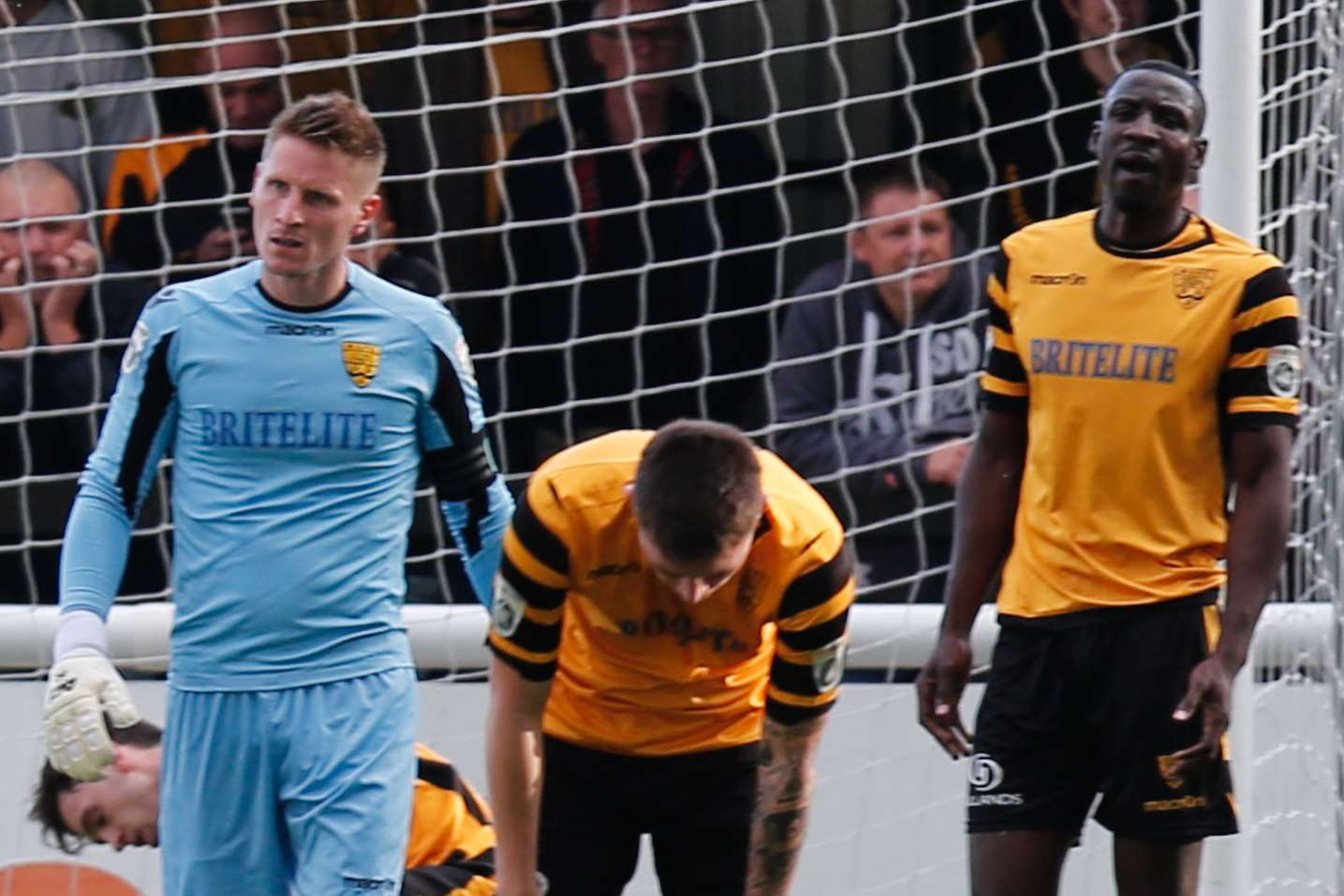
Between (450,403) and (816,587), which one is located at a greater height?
(450,403)

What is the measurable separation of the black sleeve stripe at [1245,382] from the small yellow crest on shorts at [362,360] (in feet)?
4.40

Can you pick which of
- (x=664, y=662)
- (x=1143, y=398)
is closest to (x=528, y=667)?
(x=664, y=662)

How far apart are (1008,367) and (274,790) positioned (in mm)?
1368

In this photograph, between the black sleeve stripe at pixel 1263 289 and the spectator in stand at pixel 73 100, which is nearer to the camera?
the black sleeve stripe at pixel 1263 289

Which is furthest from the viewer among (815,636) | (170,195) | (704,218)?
(704,218)

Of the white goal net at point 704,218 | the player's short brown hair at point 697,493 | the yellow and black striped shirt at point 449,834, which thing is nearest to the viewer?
the player's short brown hair at point 697,493

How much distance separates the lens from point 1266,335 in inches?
147

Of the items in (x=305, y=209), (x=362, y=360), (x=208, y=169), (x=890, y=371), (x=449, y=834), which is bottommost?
(x=449, y=834)

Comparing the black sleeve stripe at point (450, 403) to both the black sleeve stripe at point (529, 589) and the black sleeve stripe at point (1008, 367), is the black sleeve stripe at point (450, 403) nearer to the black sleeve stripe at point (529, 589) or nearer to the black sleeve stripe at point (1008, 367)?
the black sleeve stripe at point (529, 589)

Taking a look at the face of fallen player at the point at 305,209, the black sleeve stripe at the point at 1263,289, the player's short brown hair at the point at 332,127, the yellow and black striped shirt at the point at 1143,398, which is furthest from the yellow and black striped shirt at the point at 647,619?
the black sleeve stripe at the point at 1263,289

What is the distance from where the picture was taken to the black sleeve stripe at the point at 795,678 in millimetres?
3680

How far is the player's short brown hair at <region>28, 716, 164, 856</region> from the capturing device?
4246 millimetres

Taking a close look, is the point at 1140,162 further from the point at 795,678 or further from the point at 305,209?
the point at 305,209

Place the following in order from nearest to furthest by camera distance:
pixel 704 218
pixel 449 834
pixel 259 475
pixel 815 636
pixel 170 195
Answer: pixel 815 636
pixel 259 475
pixel 449 834
pixel 170 195
pixel 704 218
